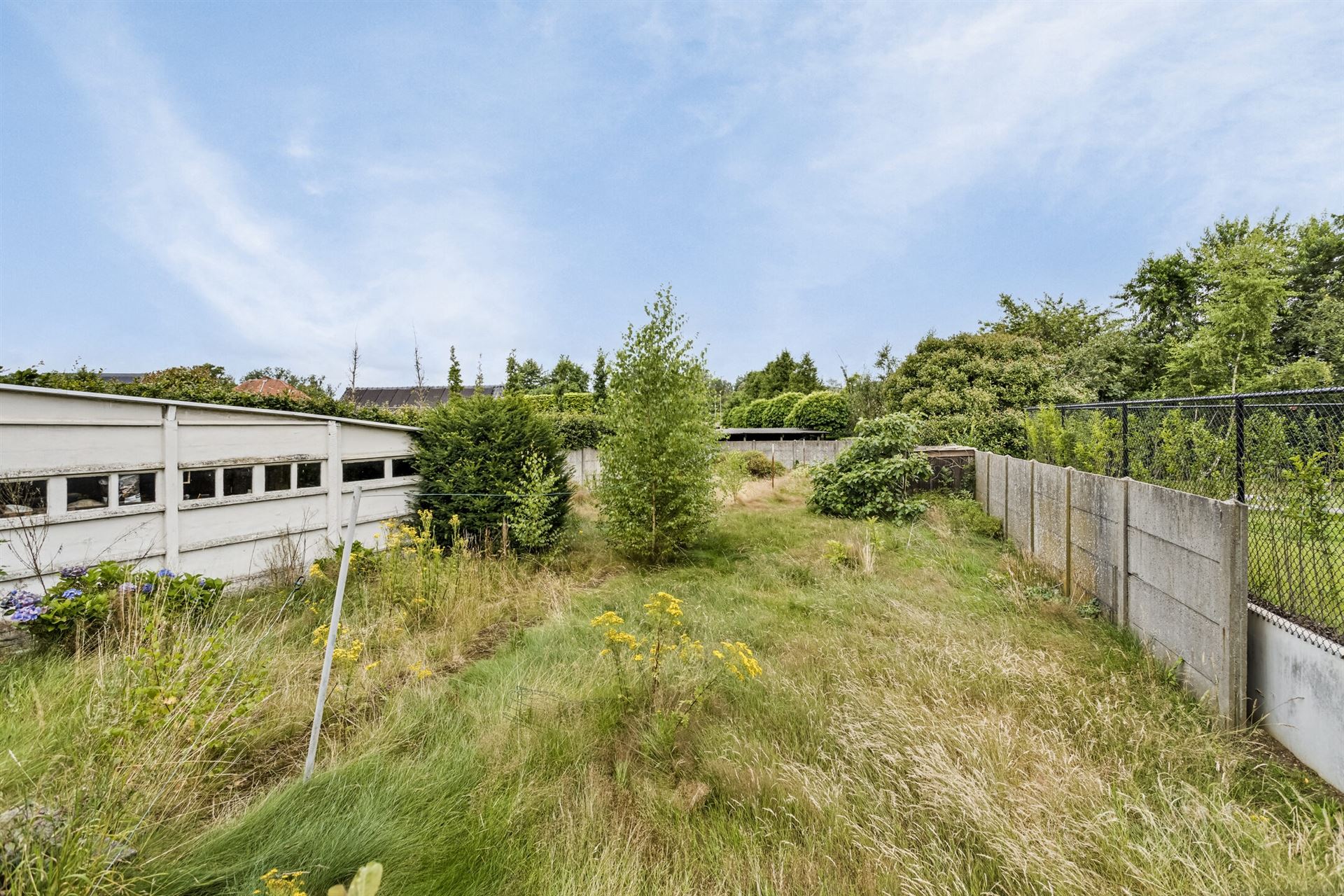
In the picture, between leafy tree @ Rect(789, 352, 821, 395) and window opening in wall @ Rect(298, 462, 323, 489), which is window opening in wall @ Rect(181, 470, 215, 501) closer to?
window opening in wall @ Rect(298, 462, 323, 489)

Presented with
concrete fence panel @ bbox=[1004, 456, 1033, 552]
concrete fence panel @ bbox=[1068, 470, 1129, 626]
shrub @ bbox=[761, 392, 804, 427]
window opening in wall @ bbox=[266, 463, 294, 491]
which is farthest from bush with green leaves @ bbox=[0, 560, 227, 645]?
shrub @ bbox=[761, 392, 804, 427]

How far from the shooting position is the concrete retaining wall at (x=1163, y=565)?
2916 mm

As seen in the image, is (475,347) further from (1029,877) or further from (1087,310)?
(1087,310)

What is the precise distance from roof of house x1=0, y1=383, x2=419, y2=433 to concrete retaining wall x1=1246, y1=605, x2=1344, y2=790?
8649 millimetres

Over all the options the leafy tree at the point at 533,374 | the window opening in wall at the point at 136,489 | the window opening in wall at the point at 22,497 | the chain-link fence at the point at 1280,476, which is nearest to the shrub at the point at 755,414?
the leafy tree at the point at 533,374

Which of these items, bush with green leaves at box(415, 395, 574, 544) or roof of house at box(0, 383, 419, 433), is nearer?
roof of house at box(0, 383, 419, 433)

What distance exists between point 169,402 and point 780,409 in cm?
3007

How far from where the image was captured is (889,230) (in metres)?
13.6

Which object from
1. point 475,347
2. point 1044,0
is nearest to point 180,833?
point 1044,0

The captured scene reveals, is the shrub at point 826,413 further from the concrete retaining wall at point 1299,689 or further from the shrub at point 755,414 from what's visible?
the concrete retaining wall at point 1299,689

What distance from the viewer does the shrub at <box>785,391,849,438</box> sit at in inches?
1063

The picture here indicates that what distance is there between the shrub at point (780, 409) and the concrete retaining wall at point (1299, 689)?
28277 mm

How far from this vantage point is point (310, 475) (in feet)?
22.1

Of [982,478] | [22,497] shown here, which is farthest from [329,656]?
[982,478]
